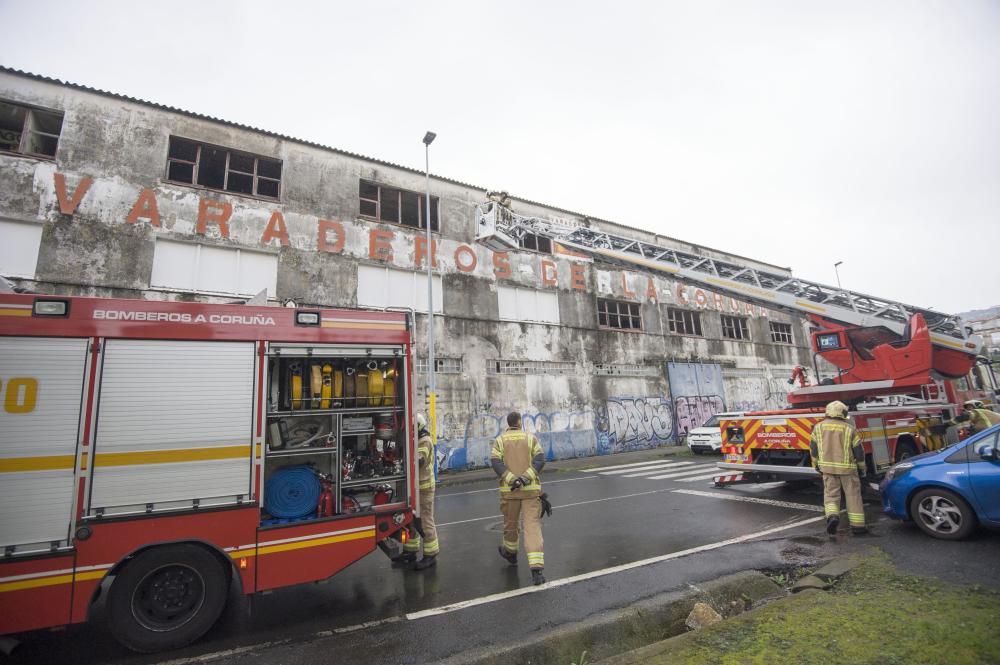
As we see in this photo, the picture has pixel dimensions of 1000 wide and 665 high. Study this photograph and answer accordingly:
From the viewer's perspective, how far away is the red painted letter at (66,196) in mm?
12156

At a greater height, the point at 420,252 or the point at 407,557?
the point at 420,252

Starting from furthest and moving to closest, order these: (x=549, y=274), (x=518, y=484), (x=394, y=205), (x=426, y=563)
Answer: (x=549, y=274)
(x=394, y=205)
(x=426, y=563)
(x=518, y=484)

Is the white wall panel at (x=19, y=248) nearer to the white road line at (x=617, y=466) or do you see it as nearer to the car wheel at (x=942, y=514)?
the white road line at (x=617, y=466)

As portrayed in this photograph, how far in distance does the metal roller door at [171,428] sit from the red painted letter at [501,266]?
1452 centimetres

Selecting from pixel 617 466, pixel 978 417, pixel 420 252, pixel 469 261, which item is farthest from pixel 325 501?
pixel 469 261

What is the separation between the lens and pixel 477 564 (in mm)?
5781

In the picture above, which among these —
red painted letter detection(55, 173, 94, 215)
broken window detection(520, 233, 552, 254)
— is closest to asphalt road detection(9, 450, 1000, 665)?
red painted letter detection(55, 173, 94, 215)

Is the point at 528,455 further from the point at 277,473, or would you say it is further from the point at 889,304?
the point at 889,304

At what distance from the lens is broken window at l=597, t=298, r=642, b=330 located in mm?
21281

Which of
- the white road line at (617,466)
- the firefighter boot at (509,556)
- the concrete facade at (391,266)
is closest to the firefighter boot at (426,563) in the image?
the firefighter boot at (509,556)

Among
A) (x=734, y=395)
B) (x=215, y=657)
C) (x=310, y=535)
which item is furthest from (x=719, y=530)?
(x=734, y=395)

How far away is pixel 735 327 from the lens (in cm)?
2628

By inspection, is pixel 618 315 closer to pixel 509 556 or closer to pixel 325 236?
pixel 325 236

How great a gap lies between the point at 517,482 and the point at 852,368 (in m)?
9.04
